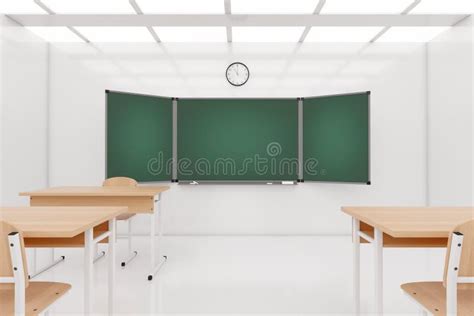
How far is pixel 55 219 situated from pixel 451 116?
487 centimetres

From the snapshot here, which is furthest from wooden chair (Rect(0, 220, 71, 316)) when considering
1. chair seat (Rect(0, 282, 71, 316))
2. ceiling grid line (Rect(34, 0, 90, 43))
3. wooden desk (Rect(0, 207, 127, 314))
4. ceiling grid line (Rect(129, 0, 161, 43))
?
ceiling grid line (Rect(34, 0, 90, 43))

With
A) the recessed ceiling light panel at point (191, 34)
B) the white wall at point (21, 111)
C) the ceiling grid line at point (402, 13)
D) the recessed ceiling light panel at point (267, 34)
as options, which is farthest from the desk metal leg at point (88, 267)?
the ceiling grid line at point (402, 13)

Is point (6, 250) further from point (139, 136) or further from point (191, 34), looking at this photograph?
point (191, 34)

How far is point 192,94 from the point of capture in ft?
16.8

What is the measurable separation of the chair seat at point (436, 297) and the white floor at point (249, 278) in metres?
0.88

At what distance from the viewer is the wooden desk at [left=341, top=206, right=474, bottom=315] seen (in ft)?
5.58

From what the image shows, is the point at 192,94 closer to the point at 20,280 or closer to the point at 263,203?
the point at 263,203

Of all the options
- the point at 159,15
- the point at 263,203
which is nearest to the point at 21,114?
the point at 159,15

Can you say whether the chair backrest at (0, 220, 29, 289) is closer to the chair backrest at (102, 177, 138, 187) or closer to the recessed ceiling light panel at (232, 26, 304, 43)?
the chair backrest at (102, 177, 138, 187)

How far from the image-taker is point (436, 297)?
5.51ft

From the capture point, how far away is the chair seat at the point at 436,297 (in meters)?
1.53

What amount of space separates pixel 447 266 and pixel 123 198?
275cm
